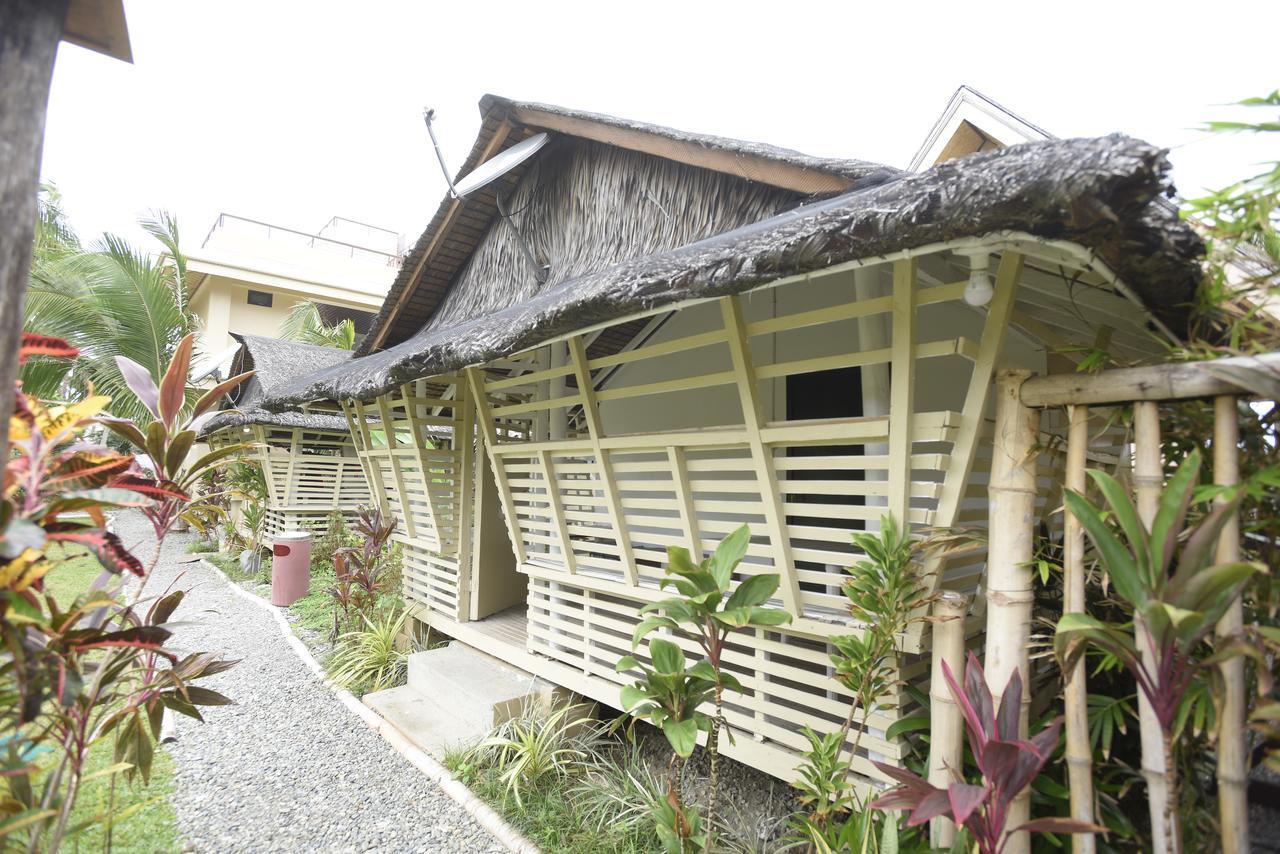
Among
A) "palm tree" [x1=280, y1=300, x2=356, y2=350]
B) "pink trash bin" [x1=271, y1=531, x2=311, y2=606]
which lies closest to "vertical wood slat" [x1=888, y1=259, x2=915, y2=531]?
"pink trash bin" [x1=271, y1=531, x2=311, y2=606]

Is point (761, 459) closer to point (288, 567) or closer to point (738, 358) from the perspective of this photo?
point (738, 358)

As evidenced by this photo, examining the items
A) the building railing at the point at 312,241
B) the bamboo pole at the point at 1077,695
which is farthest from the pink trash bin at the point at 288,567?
the building railing at the point at 312,241

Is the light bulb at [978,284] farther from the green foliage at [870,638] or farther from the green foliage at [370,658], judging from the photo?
the green foliage at [370,658]

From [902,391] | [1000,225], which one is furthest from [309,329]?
[1000,225]

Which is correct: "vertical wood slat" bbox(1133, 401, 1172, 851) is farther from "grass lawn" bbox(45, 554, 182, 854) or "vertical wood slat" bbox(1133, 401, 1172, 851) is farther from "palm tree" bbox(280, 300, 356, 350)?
"palm tree" bbox(280, 300, 356, 350)

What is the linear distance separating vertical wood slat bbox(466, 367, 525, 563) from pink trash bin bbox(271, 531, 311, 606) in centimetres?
511

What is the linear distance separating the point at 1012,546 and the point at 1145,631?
49 centimetres

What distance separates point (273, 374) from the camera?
1095cm

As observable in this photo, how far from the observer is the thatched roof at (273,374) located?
10484mm

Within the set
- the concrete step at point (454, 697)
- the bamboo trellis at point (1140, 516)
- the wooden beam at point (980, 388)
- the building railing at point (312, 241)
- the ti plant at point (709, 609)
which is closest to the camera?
the bamboo trellis at point (1140, 516)

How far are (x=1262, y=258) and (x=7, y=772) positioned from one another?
4.51 m

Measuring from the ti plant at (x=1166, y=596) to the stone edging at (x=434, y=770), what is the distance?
2916 mm

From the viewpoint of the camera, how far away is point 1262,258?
2.46 meters

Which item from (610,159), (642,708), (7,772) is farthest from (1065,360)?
(7,772)
